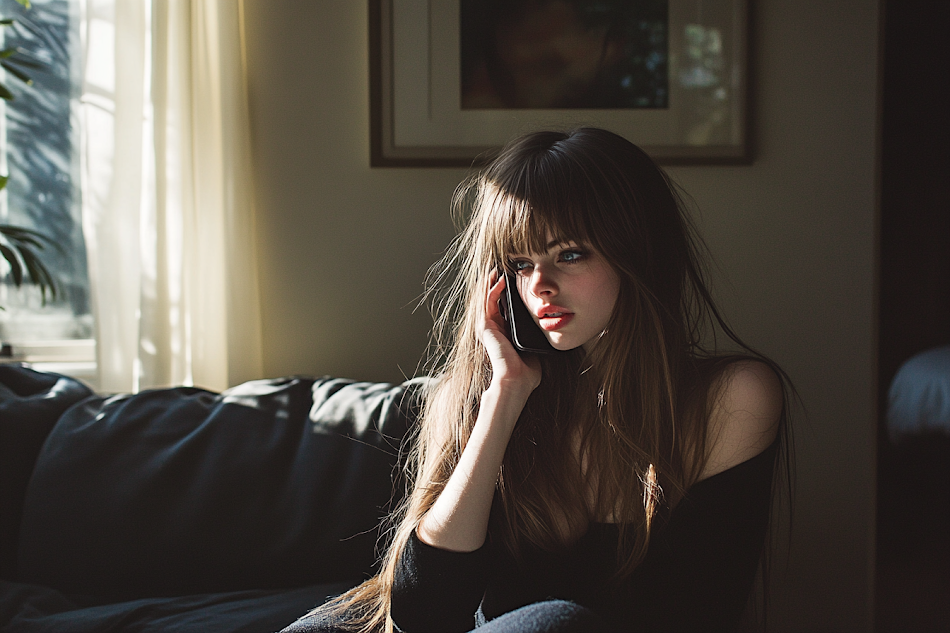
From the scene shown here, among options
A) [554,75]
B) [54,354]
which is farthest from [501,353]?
[54,354]

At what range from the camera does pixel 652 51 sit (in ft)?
5.70

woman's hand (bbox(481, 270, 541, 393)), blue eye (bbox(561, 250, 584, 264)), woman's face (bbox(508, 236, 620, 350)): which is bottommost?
woman's hand (bbox(481, 270, 541, 393))

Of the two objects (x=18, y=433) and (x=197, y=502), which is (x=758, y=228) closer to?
(x=197, y=502)

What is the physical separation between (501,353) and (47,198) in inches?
65.6

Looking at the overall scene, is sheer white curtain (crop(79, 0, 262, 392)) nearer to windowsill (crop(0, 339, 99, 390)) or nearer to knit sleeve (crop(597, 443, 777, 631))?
windowsill (crop(0, 339, 99, 390))

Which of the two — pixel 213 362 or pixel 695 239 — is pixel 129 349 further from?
pixel 695 239

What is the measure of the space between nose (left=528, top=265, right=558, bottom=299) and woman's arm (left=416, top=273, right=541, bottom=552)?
148mm

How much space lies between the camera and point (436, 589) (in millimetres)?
1003

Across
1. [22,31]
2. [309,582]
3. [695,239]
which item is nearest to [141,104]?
[22,31]

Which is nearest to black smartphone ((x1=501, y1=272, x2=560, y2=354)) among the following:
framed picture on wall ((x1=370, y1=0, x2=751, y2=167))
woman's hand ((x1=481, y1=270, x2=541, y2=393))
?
woman's hand ((x1=481, y1=270, x2=541, y2=393))

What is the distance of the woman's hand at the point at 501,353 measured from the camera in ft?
3.59

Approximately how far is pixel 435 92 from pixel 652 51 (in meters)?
0.57

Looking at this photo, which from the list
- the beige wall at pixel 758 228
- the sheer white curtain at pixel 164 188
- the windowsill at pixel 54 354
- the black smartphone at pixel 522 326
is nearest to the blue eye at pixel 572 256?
the black smartphone at pixel 522 326

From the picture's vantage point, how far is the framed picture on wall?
173 cm
